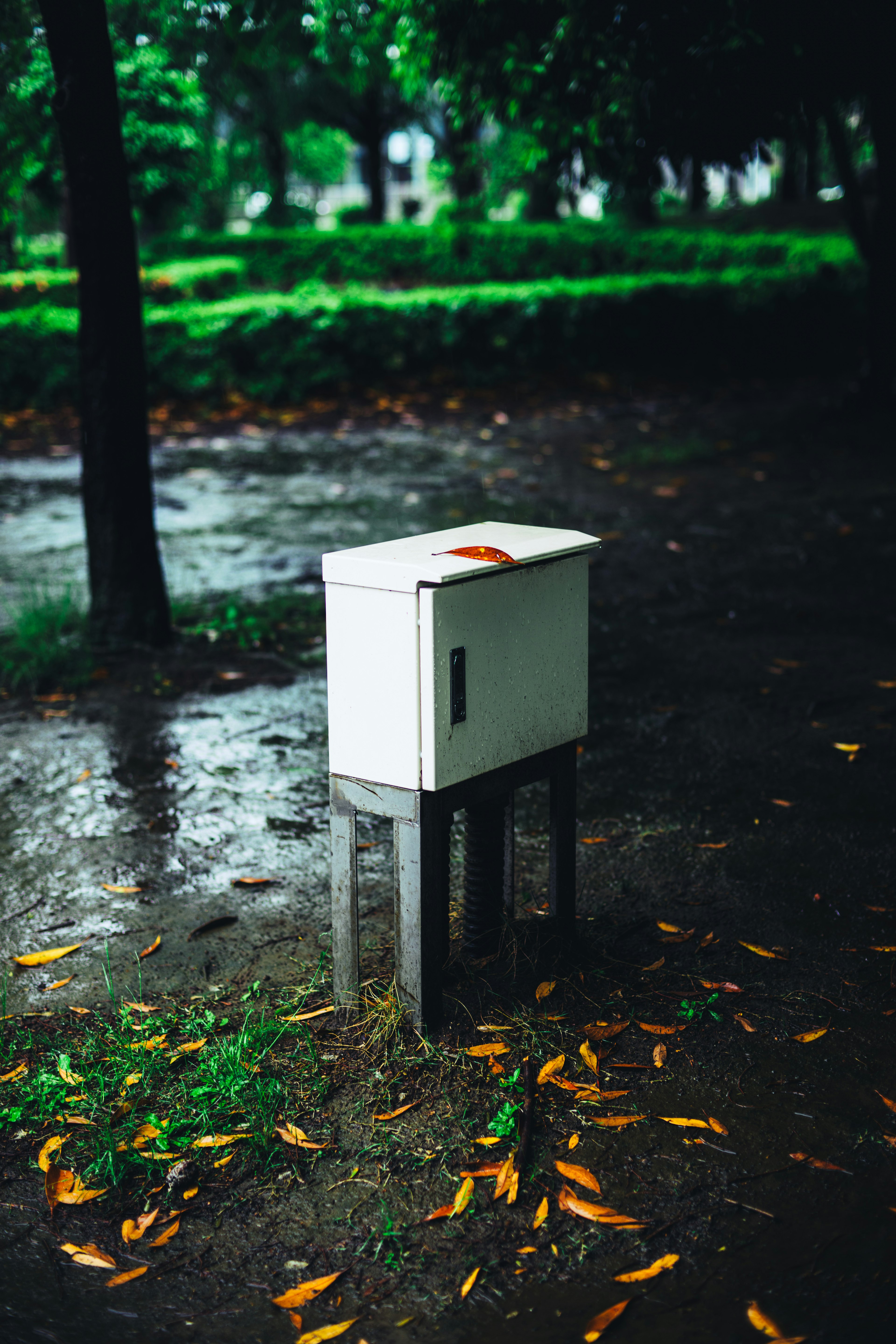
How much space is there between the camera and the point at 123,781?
502 centimetres

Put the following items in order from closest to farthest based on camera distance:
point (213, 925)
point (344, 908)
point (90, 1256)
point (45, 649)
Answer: point (90, 1256), point (344, 908), point (213, 925), point (45, 649)

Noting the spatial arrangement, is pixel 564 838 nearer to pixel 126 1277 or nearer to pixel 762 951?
pixel 762 951

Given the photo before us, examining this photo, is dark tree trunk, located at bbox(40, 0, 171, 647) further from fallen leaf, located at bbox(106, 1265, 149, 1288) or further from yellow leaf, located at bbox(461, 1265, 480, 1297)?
yellow leaf, located at bbox(461, 1265, 480, 1297)

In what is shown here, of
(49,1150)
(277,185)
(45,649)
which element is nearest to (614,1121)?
(49,1150)

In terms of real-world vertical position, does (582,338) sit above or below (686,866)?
above

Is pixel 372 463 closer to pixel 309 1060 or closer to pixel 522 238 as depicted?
pixel 309 1060

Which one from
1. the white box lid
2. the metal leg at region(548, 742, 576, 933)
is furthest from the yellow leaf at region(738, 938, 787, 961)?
the white box lid

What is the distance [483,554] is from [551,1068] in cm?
133

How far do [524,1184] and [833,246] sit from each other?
16.1m

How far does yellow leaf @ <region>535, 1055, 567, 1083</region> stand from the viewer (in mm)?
3002

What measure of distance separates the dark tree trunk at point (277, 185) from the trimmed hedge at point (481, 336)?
788 inches

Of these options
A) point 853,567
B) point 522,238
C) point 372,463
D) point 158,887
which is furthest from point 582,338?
point 158,887

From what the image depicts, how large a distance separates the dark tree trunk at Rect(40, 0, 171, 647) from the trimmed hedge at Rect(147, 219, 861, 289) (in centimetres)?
1311

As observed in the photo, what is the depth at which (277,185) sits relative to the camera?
108ft
